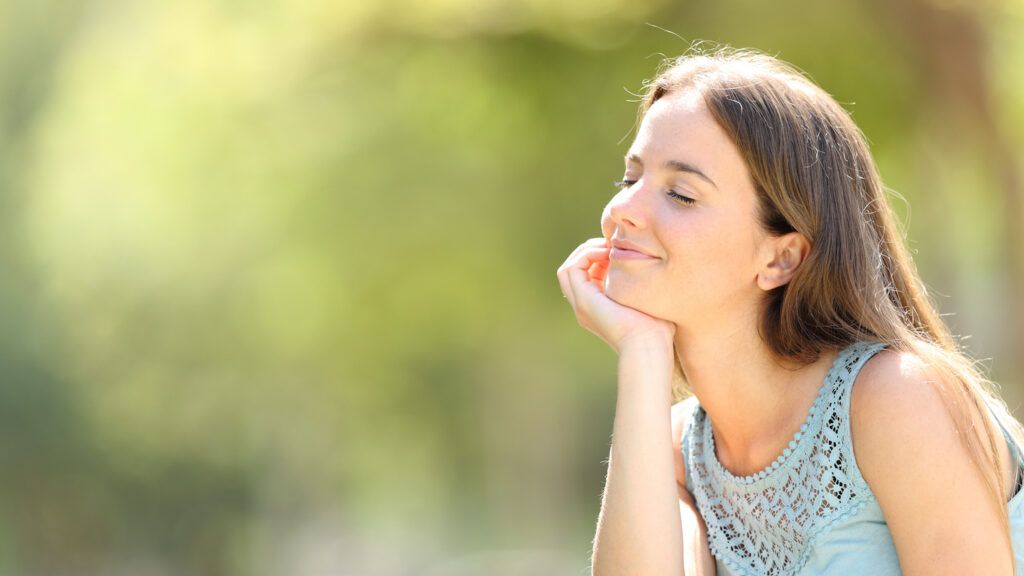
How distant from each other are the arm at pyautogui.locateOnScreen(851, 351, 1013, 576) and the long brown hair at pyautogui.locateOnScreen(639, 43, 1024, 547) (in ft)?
0.41

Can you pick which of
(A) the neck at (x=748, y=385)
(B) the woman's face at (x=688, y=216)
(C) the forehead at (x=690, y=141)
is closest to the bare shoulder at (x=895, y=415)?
(A) the neck at (x=748, y=385)

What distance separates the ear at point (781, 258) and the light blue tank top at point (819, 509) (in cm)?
21

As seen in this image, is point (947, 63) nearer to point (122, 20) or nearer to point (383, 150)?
point (383, 150)

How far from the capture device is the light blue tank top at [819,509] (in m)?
2.49

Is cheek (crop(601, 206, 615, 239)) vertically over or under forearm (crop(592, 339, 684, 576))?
over

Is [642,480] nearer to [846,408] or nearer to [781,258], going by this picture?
[846,408]

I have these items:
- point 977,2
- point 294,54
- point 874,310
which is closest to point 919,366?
point 874,310

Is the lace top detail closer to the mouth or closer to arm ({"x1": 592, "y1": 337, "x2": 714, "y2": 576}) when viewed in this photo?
arm ({"x1": 592, "y1": 337, "x2": 714, "y2": 576})

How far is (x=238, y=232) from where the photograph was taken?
38.0 ft

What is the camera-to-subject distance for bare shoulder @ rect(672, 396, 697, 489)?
3.06m

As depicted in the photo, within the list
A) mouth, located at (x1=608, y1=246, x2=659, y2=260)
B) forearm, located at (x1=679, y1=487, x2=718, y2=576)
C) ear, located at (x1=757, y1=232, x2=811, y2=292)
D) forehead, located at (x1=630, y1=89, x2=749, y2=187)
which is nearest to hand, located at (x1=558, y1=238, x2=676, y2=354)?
mouth, located at (x1=608, y1=246, x2=659, y2=260)

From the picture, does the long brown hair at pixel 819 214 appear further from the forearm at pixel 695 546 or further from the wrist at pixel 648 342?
the forearm at pixel 695 546

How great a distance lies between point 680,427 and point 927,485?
868 millimetres

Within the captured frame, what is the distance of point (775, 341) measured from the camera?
270 centimetres
